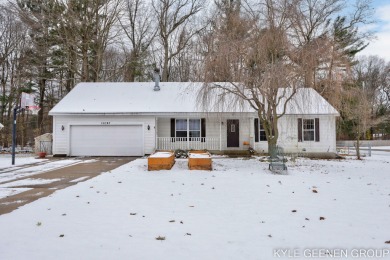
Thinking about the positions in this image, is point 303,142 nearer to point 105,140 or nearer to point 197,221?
point 105,140

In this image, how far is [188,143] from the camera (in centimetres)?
1578

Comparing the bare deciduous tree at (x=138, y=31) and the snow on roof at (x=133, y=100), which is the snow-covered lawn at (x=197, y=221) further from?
the bare deciduous tree at (x=138, y=31)

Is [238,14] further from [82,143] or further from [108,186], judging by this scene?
[82,143]

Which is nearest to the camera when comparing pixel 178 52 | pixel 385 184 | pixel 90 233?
pixel 90 233

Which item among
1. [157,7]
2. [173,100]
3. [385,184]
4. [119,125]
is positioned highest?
[157,7]

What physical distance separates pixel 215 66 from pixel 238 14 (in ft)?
8.98

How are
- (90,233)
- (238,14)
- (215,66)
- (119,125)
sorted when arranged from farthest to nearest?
1. (119,125)
2. (238,14)
3. (215,66)
4. (90,233)

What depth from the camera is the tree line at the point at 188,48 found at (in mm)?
9688

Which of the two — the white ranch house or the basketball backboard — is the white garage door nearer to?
the white ranch house

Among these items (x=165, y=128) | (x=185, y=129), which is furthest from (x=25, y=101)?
(x=185, y=129)

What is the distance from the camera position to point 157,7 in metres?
26.0

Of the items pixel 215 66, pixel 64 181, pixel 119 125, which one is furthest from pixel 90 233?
pixel 119 125

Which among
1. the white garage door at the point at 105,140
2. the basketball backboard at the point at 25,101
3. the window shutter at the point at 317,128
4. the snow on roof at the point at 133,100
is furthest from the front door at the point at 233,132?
the basketball backboard at the point at 25,101

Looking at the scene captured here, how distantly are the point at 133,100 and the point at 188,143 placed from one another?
4418 mm
